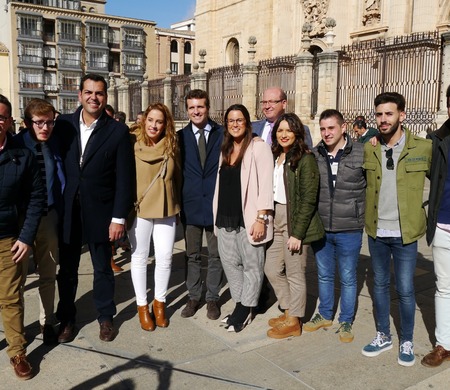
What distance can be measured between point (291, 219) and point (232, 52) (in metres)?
29.6

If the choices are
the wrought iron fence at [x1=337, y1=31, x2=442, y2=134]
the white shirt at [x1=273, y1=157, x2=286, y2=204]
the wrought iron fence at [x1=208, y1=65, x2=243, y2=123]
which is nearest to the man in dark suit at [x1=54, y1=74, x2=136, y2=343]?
the white shirt at [x1=273, y1=157, x2=286, y2=204]

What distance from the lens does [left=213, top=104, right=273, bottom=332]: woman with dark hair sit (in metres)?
4.15

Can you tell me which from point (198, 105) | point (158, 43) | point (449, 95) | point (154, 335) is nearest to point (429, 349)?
point (449, 95)

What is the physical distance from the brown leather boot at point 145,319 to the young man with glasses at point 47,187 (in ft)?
2.49

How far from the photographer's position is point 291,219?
4.13 meters

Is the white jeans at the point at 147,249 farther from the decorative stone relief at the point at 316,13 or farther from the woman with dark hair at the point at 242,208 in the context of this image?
the decorative stone relief at the point at 316,13

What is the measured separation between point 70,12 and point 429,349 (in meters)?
60.7

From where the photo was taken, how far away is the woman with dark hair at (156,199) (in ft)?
14.0

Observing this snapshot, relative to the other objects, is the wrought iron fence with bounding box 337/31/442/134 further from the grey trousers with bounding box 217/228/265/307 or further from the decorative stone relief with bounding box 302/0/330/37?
the grey trousers with bounding box 217/228/265/307

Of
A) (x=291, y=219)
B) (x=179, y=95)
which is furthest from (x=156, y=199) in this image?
(x=179, y=95)

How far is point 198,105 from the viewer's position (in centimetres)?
450

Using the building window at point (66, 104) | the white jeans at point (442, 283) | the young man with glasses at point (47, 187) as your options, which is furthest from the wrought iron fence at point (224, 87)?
the building window at point (66, 104)

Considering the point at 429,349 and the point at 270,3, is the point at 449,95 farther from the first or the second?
the point at 270,3

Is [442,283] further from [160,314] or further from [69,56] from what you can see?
[69,56]
